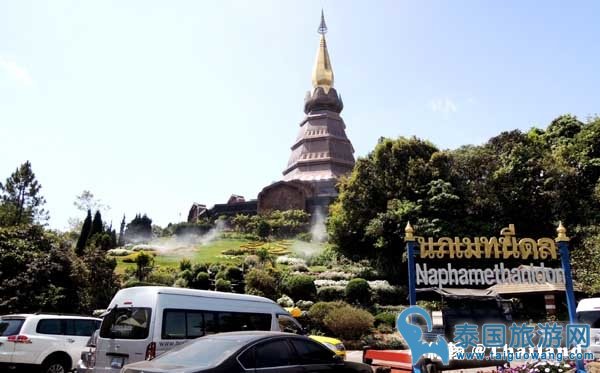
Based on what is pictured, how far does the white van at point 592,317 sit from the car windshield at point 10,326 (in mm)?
12863

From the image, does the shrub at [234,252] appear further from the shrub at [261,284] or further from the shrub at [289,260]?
the shrub at [261,284]

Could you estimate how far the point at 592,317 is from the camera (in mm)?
12125

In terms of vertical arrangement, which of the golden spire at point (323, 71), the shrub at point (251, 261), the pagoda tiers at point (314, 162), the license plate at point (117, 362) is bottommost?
the license plate at point (117, 362)

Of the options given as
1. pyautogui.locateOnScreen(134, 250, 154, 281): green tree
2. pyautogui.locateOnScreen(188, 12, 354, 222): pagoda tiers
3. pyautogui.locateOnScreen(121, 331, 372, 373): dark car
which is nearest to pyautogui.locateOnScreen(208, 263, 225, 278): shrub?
pyautogui.locateOnScreen(134, 250, 154, 281): green tree

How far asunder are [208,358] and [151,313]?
302cm

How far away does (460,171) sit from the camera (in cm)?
2770

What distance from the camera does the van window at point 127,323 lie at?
26.8 feet

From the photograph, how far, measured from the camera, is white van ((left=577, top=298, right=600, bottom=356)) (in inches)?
461

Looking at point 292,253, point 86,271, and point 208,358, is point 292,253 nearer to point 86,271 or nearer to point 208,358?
point 86,271

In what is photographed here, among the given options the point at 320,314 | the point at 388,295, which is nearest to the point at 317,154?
the point at 388,295

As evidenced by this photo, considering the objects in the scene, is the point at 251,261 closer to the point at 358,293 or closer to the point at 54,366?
the point at 358,293

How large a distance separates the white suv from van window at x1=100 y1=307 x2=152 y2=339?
2.27 m

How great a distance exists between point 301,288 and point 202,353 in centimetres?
1734

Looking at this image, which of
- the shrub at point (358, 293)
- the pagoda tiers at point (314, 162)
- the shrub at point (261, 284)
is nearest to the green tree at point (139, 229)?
the pagoda tiers at point (314, 162)
